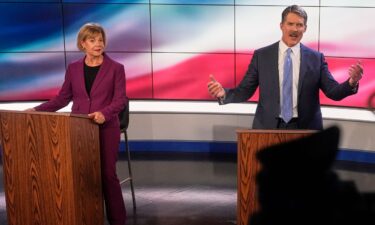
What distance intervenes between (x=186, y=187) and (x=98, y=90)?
171 centimetres

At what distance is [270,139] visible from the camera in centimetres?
229

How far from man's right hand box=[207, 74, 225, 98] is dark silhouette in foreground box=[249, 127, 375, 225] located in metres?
2.08

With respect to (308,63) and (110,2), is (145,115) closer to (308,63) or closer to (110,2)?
(110,2)

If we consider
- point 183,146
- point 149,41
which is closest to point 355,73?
point 183,146

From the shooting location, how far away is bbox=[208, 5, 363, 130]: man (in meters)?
2.87

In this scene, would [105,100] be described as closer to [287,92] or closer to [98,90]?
[98,90]

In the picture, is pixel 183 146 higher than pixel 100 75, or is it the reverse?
pixel 100 75

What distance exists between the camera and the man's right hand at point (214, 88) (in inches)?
111

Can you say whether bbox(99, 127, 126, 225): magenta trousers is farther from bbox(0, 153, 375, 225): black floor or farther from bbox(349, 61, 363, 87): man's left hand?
bbox(349, 61, 363, 87): man's left hand

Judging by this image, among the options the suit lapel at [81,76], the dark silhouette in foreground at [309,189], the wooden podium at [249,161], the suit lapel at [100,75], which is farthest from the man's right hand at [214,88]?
the dark silhouette in foreground at [309,189]

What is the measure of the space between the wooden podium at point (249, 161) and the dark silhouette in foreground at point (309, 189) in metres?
1.55

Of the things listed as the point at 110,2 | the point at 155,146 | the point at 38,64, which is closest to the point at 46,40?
the point at 38,64

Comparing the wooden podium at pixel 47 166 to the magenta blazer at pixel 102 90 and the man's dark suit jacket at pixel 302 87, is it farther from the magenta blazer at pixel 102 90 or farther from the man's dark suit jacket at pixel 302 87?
the man's dark suit jacket at pixel 302 87

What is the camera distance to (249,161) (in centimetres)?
238
